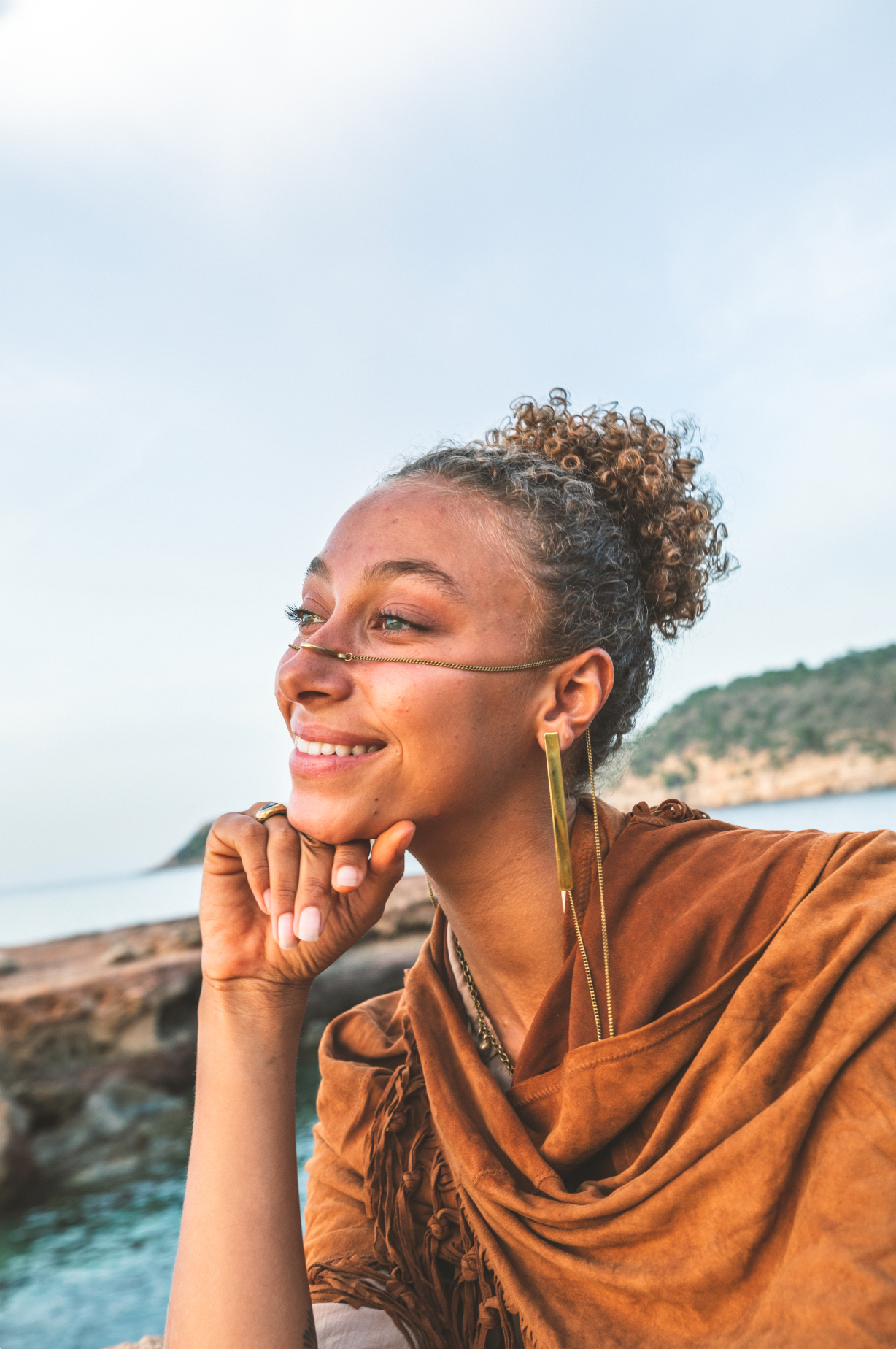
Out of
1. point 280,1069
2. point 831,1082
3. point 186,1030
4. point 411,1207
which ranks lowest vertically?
point 411,1207

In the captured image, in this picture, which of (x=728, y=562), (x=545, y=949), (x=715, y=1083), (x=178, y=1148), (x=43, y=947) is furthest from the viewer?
(x=43, y=947)

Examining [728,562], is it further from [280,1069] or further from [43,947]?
[43,947]

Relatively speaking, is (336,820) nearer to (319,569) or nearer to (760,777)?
(319,569)

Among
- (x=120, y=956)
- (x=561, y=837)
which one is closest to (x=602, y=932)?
(x=561, y=837)

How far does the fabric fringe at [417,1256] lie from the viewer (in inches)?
72.8

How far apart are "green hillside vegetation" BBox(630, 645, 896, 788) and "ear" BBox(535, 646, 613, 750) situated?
3702 centimetres

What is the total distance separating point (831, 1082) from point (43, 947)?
31.2 feet

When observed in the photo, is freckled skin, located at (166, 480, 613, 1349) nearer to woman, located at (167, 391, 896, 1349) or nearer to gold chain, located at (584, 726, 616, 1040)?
woman, located at (167, 391, 896, 1349)

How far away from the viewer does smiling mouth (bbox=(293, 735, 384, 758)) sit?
1762 millimetres

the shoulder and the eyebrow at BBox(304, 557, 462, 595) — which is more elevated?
the eyebrow at BBox(304, 557, 462, 595)

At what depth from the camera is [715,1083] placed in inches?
61.6

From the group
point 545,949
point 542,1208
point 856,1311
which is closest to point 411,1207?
point 542,1208

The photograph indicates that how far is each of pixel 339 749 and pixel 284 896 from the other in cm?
31

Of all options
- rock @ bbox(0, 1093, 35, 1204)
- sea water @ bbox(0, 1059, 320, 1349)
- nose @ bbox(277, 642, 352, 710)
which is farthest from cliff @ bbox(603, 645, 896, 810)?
nose @ bbox(277, 642, 352, 710)
